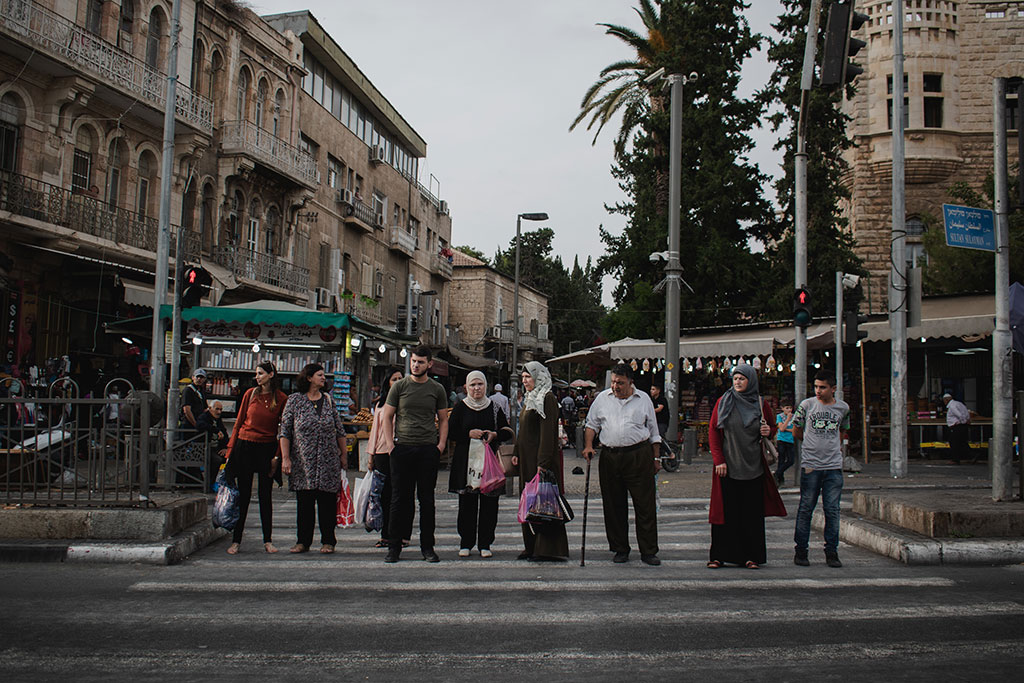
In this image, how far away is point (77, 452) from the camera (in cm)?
805

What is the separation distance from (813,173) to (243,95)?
1862cm

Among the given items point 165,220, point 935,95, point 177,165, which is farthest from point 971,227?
point 935,95

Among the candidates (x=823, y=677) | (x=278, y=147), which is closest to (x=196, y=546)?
(x=823, y=677)

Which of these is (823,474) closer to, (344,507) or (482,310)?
(344,507)

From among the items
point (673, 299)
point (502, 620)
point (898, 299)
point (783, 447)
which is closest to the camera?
point (502, 620)

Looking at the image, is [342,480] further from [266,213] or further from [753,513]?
[266,213]

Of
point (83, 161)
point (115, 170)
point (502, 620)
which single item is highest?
point (115, 170)

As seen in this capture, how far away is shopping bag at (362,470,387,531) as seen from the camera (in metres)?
8.68

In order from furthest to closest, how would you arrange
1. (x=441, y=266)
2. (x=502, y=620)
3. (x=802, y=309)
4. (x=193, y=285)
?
(x=441, y=266), (x=802, y=309), (x=193, y=285), (x=502, y=620)

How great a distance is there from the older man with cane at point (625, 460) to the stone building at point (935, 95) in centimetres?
2832

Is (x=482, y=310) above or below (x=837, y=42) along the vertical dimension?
above

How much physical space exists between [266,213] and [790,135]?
17.9 m

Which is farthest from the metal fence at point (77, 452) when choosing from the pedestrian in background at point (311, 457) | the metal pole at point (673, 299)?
the metal pole at point (673, 299)

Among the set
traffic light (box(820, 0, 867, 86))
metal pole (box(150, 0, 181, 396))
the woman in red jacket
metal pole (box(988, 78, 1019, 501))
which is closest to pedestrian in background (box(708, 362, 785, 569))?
metal pole (box(988, 78, 1019, 501))
